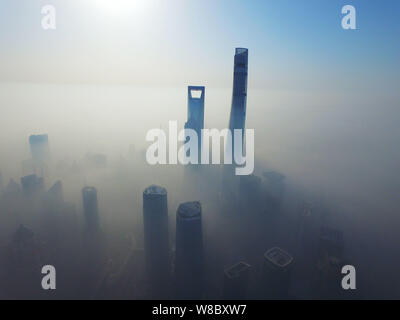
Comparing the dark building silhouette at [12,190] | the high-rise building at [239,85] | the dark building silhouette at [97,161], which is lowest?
the dark building silhouette at [12,190]

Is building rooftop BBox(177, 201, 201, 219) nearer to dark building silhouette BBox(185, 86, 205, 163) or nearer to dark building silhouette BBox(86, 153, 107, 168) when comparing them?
dark building silhouette BBox(185, 86, 205, 163)

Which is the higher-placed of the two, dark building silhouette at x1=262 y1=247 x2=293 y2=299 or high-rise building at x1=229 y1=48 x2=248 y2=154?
high-rise building at x1=229 y1=48 x2=248 y2=154

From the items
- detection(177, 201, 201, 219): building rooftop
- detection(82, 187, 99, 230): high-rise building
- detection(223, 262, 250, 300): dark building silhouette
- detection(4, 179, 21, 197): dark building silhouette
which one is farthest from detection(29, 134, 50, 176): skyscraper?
detection(223, 262, 250, 300): dark building silhouette

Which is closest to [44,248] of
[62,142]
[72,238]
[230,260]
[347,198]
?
[72,238]

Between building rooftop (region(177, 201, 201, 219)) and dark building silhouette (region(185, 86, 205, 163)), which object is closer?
building rooftop (region(177, 201, 201, 219))

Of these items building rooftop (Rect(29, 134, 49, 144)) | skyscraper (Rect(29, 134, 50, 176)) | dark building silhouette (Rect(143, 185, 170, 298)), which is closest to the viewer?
dark building silhouette (Rect(143, 185, 170, 298))

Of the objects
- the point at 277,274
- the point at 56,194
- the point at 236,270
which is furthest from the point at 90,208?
the point at 277,274

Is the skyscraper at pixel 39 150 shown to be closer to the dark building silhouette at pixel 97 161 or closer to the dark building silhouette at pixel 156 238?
the dark building silhouette at pixel 97 161

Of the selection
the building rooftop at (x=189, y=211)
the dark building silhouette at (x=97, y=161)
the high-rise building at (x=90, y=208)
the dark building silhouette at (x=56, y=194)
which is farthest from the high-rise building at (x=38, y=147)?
the building rooftop at (x=189, y=211)
